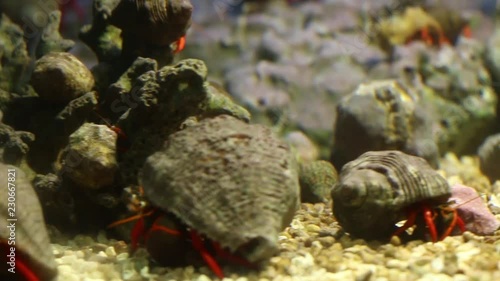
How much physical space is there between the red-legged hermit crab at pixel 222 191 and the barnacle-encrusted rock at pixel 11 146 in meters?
1.20

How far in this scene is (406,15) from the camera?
9500mm

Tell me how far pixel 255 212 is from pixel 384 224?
1118 millimetres

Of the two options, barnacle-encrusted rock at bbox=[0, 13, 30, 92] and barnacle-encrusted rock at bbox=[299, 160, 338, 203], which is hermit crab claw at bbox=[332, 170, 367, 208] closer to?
barnacle-encrusted rock at bbox=[299, 160, 338, 203]

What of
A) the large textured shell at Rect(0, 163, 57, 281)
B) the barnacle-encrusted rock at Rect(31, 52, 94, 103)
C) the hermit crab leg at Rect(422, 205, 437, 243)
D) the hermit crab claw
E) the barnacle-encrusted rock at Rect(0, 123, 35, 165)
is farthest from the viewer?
the barnacle-encrusted rock at Rect(31, 52, 94, 103)

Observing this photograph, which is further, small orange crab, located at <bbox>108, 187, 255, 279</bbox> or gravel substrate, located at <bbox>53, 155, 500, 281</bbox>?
small orange crab, located at <bbox>108, 187, 255, 279</bbox>

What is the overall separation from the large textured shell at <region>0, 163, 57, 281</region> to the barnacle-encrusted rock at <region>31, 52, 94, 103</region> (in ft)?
3.93

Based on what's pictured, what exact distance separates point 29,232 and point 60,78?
4.95 ft

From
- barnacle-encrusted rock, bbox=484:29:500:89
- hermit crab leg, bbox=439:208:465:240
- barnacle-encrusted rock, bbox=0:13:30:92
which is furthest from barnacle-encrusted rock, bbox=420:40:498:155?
barnacle-encrusted rock, bbox=0:13:30:92

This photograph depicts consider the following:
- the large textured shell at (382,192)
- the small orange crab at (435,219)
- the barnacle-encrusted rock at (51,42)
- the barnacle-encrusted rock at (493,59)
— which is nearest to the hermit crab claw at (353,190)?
the large textured shell at (382,192)

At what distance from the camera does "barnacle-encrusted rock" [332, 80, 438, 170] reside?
5785 mm

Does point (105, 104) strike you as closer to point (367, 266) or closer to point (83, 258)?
point (83, 258)

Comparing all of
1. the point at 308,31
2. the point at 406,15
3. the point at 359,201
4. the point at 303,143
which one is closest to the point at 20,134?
the point at 359,201

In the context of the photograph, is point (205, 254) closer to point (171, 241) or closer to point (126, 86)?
point (171, 241)

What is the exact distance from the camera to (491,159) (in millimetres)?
6211
